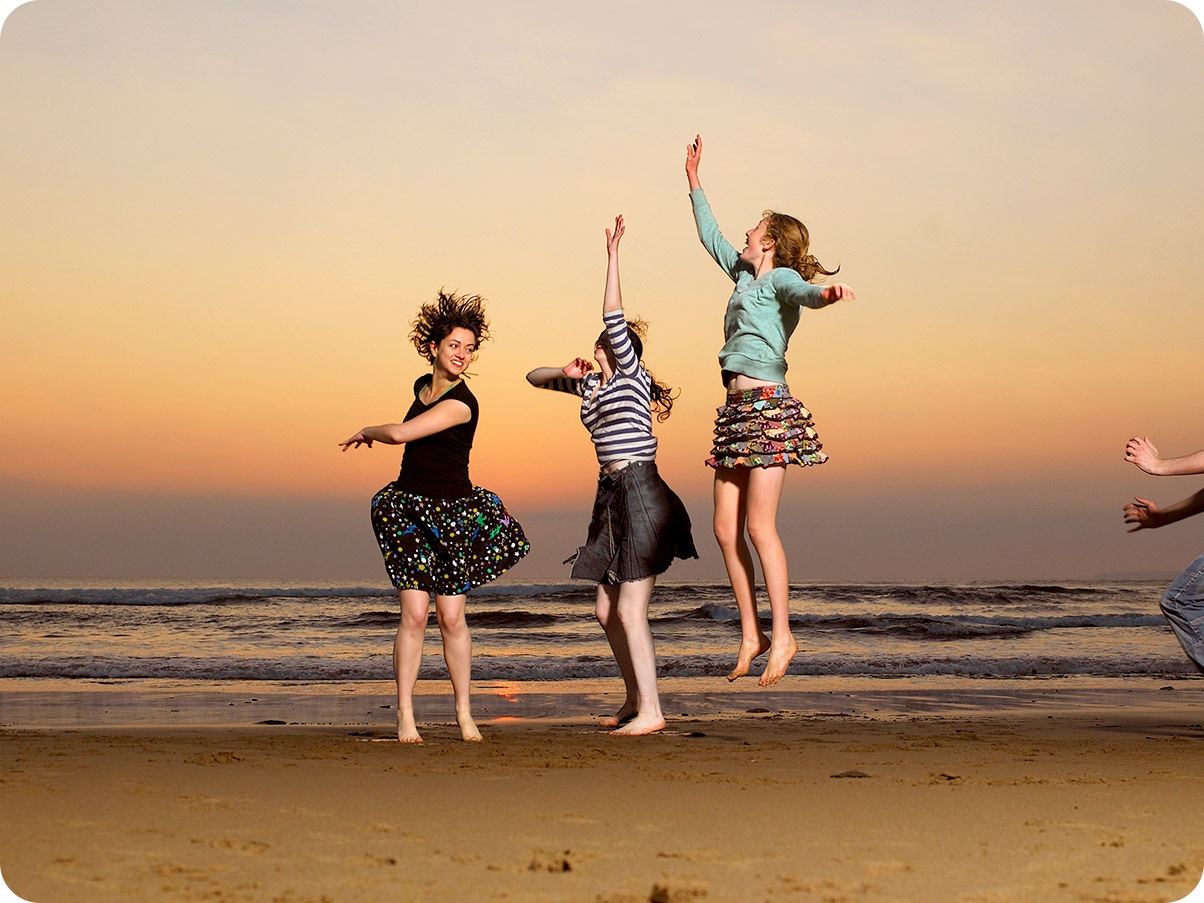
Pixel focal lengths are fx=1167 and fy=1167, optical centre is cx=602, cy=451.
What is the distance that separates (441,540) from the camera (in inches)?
202

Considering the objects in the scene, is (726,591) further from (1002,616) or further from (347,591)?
(347,591)

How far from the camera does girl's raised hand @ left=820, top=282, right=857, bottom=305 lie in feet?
15.5

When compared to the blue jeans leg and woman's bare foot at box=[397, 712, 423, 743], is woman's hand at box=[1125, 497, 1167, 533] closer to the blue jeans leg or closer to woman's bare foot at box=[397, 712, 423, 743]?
the blue jeans leg

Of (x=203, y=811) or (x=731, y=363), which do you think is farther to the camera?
(x=731, y=363)

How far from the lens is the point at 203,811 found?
3412 mm

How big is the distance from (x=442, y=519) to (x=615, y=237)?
60.2 inches

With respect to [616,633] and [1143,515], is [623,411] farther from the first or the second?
[1143,515]

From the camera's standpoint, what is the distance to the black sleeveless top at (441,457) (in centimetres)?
520

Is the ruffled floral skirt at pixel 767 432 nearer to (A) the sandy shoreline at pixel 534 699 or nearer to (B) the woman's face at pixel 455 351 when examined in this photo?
(B) the woman's face at pixel 455 351

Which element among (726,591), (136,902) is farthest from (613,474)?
(726,591)

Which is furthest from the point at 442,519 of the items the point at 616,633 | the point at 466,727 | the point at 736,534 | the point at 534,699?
the point at 534,699

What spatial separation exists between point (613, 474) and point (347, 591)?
24817 mm

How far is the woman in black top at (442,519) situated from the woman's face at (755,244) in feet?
4.45

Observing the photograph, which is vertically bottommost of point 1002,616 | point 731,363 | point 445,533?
point 1002,616
